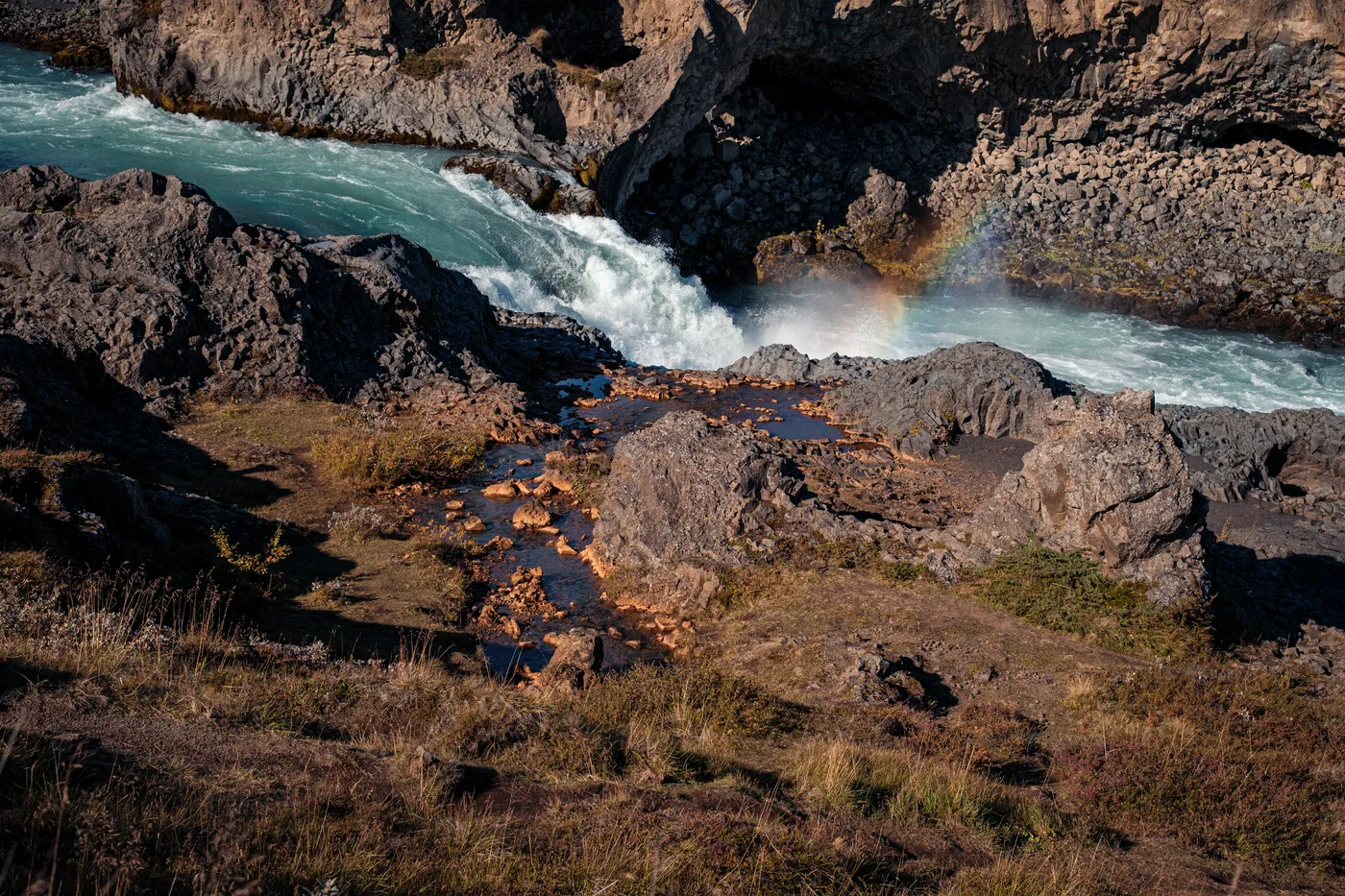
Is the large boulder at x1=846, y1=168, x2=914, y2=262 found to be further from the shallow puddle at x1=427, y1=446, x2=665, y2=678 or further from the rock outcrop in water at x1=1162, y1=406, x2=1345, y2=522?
the shallow puddle at x1=427, y1=446, x2=665, y2=678

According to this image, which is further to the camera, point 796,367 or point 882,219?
point 882,219

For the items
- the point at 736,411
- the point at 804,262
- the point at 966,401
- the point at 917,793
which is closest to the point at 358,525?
the point at 917,793

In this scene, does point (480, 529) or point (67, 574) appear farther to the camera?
point (480, 529)

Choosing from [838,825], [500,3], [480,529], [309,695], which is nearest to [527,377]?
[480,529]

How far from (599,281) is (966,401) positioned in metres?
12.5

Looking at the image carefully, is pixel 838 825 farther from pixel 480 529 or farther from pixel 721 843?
pixel 480 529

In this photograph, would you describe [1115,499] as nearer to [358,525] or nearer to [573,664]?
[573,664]

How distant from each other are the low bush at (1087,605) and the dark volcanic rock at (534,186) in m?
20.8

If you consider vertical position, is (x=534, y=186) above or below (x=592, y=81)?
below

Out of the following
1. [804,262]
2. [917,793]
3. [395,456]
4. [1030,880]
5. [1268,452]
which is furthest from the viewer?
[804,262]

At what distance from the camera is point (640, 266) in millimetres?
27000

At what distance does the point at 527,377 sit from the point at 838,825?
570 inches

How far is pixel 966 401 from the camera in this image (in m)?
16.7

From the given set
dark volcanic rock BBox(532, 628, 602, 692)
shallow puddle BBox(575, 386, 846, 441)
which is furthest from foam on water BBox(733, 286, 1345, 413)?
dark volcanic rock BBox(532, 628, 602, 692)
